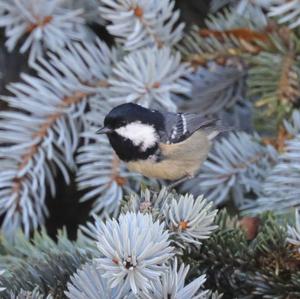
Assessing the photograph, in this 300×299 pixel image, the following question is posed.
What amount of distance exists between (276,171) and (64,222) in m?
0.53

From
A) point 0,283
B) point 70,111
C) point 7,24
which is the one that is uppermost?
point 7,24

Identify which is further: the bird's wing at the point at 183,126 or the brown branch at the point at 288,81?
the bird's wing at the point at 183,126

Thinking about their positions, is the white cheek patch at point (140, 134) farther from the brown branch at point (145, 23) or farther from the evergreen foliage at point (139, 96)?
the brown branch at point (145, 23)

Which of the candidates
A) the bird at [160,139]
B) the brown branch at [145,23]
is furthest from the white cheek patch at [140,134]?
the brown branch at [145,23]

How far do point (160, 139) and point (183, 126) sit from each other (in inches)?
2.4

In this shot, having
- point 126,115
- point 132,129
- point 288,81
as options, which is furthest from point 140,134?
point 288,81

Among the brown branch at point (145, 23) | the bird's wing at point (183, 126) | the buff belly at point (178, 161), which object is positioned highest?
the brown branch at point (145, 23)

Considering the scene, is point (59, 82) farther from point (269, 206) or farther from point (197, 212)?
point (197, 212)

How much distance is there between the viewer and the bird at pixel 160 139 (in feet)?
3.94

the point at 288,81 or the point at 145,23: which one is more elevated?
the point at 145,23

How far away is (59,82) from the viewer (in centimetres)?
129

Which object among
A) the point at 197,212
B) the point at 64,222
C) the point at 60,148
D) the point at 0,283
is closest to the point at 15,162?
the point at 60,148

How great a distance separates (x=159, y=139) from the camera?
1361 mm

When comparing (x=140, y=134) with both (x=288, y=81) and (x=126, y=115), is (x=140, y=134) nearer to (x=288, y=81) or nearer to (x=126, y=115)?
(x=126, y=115)
